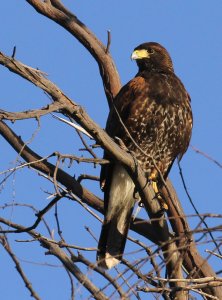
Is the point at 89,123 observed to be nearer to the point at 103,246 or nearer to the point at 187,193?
the point at 187,193

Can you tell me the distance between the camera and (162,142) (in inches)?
246

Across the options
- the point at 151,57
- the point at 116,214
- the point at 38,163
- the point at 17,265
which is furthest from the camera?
the point at 151,57

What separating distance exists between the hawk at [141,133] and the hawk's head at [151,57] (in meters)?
0.51

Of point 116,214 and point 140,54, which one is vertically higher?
point 140,54

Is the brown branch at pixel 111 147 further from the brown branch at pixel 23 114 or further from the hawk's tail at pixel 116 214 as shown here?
the hawk's tail at pixel 116 214

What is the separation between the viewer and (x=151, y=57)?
6.96 m

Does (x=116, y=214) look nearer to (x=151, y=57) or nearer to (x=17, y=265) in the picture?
(x=151, y=57)

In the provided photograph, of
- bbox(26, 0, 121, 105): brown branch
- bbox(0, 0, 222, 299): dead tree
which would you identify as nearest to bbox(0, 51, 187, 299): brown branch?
bbox(0, 0, 222, 299): dead tree

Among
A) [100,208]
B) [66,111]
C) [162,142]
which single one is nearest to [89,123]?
[66,111]

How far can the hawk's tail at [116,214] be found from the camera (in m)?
5.86

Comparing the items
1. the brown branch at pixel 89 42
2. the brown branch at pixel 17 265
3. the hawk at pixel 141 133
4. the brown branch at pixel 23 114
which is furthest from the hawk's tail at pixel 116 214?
the brown branch at pixel 23 114

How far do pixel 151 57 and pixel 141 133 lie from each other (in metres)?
1.08

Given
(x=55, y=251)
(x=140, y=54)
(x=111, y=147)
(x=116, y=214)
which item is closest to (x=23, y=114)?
(x=111, y=147)

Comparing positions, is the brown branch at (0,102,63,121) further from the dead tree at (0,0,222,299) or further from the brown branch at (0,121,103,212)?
the brown branch at (0,121,103,212)
